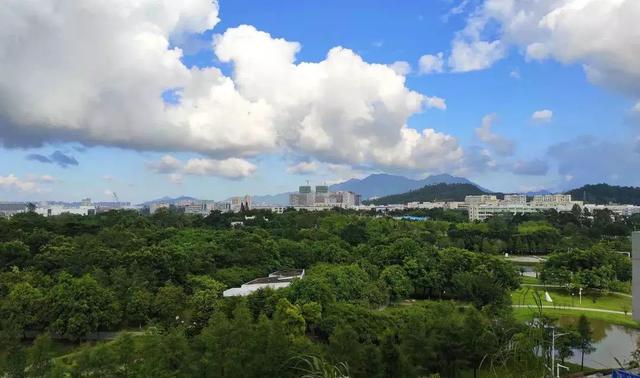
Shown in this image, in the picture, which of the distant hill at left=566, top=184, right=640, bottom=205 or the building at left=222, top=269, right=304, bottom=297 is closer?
the building at left=222, top=269, right=304, bottom=297

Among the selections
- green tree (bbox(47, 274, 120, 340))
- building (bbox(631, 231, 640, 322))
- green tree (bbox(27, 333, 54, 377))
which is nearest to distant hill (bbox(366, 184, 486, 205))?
green tree (bbox(47, 274, 120, 340))

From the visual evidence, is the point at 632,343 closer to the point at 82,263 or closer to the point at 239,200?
the point at 82,263

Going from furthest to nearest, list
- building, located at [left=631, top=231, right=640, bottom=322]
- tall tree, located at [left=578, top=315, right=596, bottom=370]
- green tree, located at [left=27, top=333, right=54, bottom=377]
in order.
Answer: tall tree, located at [left=578, top=315, right=596, bottom=370]
green tree, located at [left=27, top=333, right=54, bottom=377]
building, located at [left=631, top=231, right=640, bottom=322]

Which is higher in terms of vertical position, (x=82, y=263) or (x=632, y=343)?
(x=82, y=263)

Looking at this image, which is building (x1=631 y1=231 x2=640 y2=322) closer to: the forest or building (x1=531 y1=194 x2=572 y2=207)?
the forest

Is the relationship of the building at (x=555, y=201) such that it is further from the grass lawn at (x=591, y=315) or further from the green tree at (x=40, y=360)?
the green tree at (x=40, y=360)

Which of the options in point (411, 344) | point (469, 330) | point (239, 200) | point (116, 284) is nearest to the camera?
point (411, 344)

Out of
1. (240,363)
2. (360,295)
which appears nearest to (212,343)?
(240,363)
